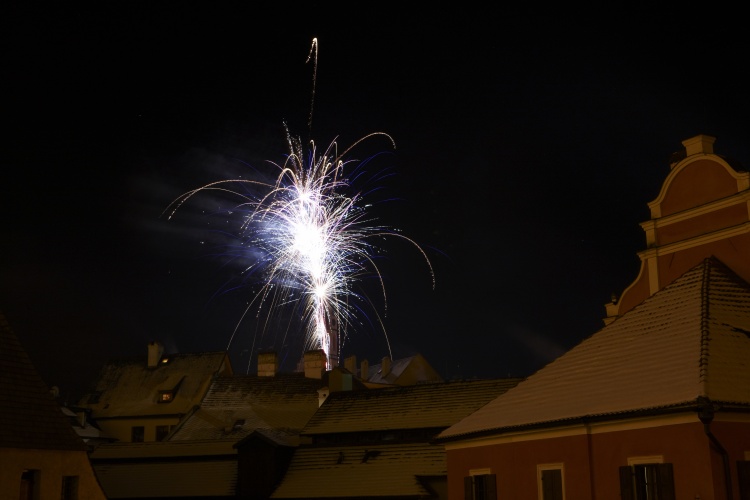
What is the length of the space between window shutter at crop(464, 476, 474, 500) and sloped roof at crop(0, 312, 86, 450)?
1302 cm

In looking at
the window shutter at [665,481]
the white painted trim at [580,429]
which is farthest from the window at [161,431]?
the window shutter at [665,481]

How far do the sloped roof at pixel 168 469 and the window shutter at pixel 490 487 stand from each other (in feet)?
70.8

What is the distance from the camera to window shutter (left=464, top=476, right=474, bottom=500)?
3155cm

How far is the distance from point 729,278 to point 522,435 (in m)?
8.30

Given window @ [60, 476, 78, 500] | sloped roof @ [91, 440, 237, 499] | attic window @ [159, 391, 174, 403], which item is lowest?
window @ [60, 476, 78, 500]

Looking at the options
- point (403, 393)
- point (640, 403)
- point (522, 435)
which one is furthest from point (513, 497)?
point (403, 393)

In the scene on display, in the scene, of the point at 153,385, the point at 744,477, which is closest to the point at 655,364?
the point at 744,477

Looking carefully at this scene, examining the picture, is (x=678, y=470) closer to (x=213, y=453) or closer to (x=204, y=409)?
(x=213, y=453)

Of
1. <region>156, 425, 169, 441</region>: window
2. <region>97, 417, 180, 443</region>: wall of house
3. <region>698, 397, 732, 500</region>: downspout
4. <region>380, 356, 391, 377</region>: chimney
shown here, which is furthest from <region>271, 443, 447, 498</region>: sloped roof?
<region>380, 356, 391, 377</region>: chimney

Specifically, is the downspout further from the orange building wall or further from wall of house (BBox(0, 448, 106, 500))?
wall of house (BBox(0, 448, 106, 500))

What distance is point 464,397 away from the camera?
166 ft

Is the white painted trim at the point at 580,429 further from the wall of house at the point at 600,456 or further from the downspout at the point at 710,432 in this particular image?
the downspout at the point at 710,432

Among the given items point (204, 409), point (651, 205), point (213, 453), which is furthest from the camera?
point (204, 409)

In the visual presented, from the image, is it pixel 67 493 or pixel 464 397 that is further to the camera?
pixel 464 397
